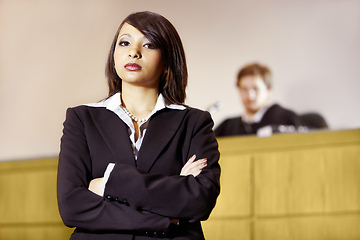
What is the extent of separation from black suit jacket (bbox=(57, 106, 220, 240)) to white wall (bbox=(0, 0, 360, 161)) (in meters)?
2.70

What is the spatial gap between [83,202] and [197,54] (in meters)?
3.23

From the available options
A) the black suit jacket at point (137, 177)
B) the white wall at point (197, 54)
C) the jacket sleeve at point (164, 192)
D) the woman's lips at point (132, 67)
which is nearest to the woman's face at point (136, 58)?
the woman's lips at point (132, 67)

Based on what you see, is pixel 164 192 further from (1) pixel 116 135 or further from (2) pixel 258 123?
(2) pixel 258 123

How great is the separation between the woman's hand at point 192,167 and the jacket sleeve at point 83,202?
0.46 feet

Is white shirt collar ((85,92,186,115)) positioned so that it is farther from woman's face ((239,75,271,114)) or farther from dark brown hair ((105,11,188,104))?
woman's face ((239,75,271,114))

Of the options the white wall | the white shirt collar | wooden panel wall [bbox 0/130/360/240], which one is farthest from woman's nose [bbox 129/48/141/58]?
the white wall

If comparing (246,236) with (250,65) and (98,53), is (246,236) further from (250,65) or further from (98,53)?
(98,53)

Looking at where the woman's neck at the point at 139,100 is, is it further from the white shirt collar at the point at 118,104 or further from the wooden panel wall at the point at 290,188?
the wooden panel wall at the point at 290,188

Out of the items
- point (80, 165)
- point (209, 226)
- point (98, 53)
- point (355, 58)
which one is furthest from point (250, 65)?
point (80, 165)

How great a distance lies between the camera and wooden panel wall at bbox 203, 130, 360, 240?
3.09 metres

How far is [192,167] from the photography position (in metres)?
1.43

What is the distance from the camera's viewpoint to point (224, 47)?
14.9 ft

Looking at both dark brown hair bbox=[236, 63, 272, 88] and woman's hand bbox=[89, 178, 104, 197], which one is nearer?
woman's hand bbox=[89, 178, 104, 197]

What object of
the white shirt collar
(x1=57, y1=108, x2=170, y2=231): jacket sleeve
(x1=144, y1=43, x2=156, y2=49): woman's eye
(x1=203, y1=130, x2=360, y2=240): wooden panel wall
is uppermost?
(x1=144, y1=43, x2=156, y2=49): woman's eye
